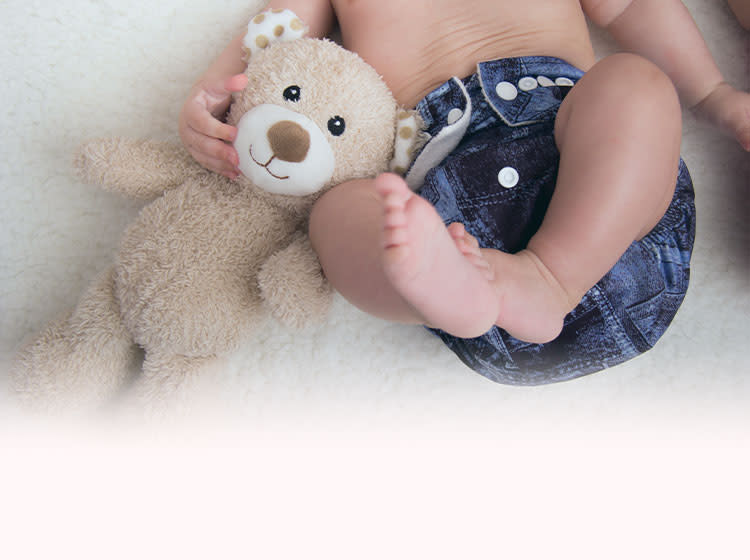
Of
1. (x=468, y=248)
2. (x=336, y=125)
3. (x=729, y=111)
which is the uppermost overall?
(x=336, y=125)

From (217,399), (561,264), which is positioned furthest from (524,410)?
(217,399)

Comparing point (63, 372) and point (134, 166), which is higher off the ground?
point (134, 166)

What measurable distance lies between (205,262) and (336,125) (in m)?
0.21

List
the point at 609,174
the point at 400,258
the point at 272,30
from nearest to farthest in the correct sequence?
the point at 400,258
the point at 609,174
the point at 272,30

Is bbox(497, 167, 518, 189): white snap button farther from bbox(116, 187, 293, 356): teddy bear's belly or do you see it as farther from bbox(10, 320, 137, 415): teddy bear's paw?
bbox(10, 320, 137, 415): teddy bear's paw

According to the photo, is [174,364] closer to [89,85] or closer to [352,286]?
[352,286]

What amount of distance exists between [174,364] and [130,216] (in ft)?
0.77

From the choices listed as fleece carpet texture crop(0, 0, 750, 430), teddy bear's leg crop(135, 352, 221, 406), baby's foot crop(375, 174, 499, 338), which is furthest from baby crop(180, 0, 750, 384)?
teddy bear's leg crop(135, 352, 221, 406)

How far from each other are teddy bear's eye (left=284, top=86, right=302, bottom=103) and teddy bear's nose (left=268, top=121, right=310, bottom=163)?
0.04m

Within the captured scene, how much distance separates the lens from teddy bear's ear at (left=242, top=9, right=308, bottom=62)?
65 centimetres

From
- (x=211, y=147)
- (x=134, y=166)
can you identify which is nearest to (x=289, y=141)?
(x=211, y=147)

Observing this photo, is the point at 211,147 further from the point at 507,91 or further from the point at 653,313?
the point at 653,313

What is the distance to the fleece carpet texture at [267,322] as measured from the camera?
27.8 inches

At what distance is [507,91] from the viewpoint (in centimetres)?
66
